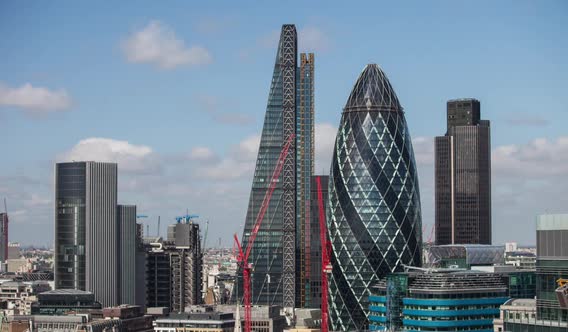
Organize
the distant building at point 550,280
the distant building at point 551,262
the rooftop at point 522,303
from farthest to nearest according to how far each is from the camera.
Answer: the rooftop at point 522,303 < the distant building at point 551,262 < the distant building at point 550,280

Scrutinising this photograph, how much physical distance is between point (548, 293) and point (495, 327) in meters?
78.9

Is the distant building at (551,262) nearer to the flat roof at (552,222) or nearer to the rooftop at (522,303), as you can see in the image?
the flat roof at (552,222)

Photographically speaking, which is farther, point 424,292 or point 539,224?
point 424,292

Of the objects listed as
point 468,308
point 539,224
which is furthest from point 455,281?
point 539,224

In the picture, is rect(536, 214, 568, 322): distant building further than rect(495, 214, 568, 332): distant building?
Yes

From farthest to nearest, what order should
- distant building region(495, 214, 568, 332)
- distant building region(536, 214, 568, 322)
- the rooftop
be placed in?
the rooftop
distant building region(536, 214, 568, 322)
distant building region(495, 214, 568, 332)

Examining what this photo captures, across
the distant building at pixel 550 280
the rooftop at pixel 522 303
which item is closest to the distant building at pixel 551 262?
the distant building at pixel 550 280

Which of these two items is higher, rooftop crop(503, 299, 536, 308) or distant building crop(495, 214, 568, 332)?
distant building crop(495, 214, 568, 332)

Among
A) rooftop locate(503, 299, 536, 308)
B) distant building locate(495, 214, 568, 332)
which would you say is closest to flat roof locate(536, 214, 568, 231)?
distant building locate(495, 214, 568, 332)

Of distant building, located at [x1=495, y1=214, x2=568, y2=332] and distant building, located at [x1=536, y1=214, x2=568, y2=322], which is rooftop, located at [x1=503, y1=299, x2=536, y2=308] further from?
distant building, located at [x1=536, y1=214, x2=568, y2=322]

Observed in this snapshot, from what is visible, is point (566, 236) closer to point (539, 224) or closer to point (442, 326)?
point (539, 224)

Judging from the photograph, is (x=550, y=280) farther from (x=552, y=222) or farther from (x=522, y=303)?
(x=522, y=303)

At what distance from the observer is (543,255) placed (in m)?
126

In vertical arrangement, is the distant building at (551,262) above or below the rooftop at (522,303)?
above
